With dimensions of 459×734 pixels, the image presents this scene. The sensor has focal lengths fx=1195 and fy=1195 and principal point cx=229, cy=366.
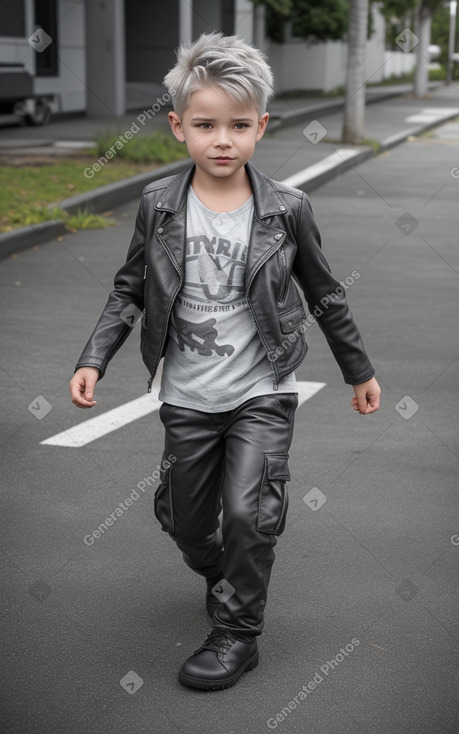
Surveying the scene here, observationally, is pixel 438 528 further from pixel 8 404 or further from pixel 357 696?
pixel 8 404

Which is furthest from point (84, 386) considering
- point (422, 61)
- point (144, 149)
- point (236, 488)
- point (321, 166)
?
point (422, 61)

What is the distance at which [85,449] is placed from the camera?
553 centimetres

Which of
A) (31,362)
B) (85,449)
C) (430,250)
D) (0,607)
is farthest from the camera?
(430,250)

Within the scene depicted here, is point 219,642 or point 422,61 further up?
point 219,642

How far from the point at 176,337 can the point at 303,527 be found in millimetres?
1452

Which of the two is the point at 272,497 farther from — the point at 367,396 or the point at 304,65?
the point at 304,65

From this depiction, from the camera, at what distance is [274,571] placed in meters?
4.22

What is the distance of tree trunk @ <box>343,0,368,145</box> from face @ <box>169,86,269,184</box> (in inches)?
684

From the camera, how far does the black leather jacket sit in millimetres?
3371

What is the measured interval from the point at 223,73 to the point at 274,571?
1825mm

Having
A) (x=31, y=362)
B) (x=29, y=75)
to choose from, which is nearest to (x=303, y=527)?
(x=31, y=362)

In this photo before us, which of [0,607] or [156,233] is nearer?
[156,233]

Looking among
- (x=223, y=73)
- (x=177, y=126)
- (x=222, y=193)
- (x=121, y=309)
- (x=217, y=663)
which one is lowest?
(x=217, y=663)

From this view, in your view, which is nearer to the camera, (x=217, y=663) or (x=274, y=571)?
(x=217, y=663)
